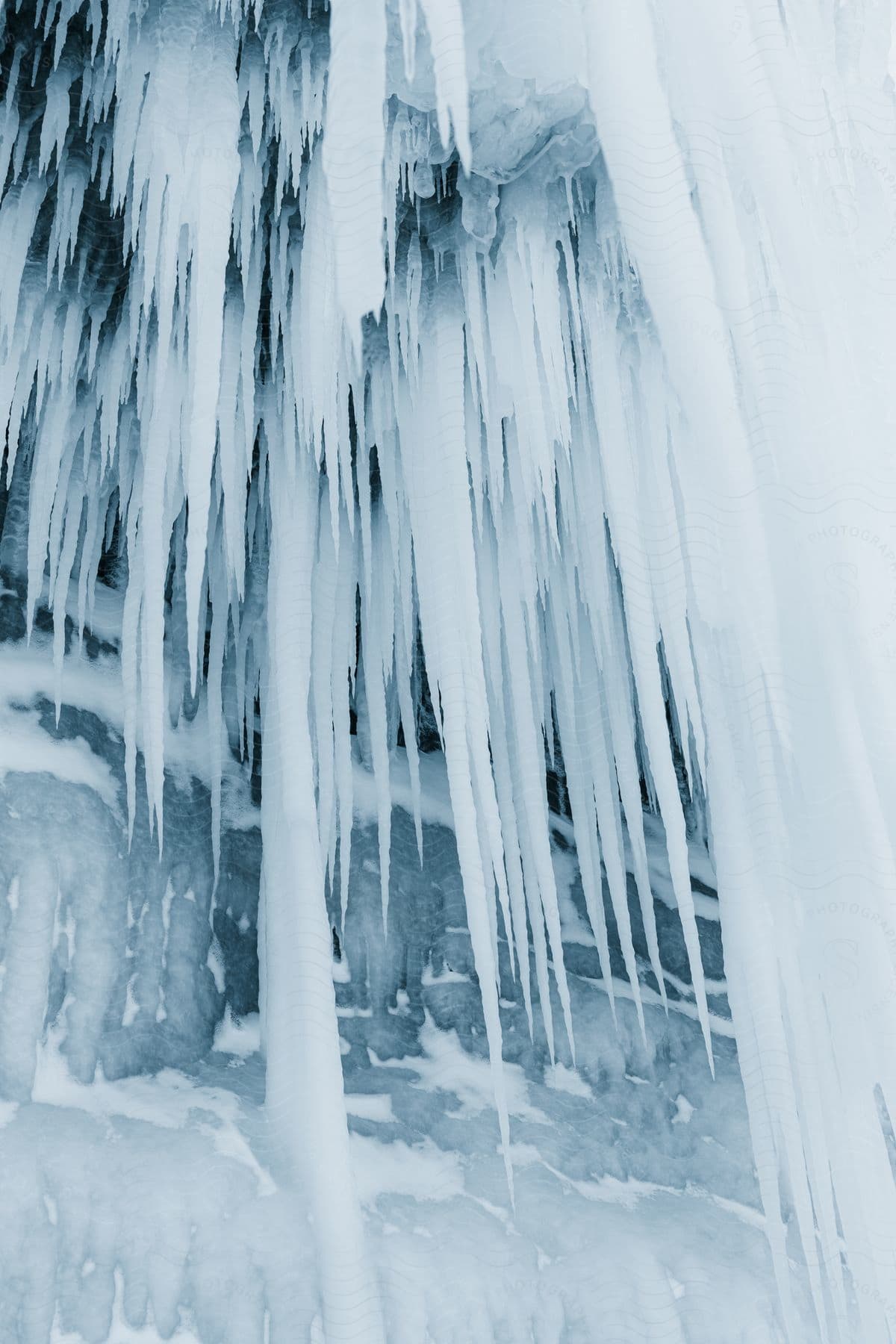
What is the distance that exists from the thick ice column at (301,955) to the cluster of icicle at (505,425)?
0.04 ft

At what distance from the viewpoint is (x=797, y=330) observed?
2.17m

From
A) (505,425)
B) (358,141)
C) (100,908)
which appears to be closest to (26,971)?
(100,908)

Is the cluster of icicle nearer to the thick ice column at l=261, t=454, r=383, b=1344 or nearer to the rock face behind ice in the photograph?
the thick ice column at l=261, t=454, r=383, b=1344

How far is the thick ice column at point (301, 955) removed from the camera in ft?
9.20

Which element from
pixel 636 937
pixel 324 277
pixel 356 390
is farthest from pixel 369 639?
pixel 636 937

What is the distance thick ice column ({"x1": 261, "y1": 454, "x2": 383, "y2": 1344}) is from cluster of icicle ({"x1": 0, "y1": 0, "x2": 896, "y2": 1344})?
0.01 m

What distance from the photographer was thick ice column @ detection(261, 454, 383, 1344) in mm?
2803

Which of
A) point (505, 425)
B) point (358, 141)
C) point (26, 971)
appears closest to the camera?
point (358, 141)

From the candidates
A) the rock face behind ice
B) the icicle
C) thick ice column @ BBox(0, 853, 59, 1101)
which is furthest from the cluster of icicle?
Result: thick ice column @ BBox(0, 853, 59, 1101)

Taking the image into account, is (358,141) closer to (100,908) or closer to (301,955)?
(301,955)

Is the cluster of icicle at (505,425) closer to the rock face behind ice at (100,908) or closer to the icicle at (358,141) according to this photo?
the icicle at (358,141)

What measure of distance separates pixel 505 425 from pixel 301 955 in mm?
1487

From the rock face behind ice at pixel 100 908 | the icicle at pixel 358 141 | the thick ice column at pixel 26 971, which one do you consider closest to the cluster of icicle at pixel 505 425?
the icicle at pixel 358 141

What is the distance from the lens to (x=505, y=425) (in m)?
3.27
